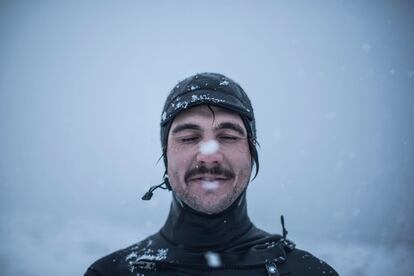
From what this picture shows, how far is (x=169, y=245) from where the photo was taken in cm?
228

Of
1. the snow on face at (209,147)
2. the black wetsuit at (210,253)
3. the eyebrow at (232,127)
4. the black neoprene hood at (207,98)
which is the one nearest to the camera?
the black wetsuit at (210,253)

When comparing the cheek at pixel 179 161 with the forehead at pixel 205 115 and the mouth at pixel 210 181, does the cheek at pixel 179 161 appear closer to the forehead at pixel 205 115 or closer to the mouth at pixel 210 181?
the mouth at pixel 210 181

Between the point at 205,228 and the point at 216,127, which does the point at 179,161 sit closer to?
the point at 216,127

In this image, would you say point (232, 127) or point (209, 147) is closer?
point (209, 147)

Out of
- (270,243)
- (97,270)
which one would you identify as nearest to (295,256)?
(270,243)

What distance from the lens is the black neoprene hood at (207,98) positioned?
7.82 ft

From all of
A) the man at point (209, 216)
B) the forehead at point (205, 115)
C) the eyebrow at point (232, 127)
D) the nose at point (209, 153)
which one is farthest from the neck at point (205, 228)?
the forehead at point (205, 115)

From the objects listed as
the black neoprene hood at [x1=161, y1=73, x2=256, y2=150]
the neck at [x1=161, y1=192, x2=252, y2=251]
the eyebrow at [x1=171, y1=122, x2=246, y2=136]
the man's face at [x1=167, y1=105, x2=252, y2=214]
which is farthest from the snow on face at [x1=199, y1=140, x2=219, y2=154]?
the neck at [x1=161, y1=192, x2=252, y2=251]

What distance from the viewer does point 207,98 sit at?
238 cm

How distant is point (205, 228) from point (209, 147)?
0.70 metres

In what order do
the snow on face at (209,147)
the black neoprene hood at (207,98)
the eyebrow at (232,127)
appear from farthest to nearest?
the black neoprene hood at (207,98) < the eyebrow at (232,127) < the snow on face at (209,147)

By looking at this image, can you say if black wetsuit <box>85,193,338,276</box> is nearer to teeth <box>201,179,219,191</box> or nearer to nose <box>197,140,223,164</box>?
teeth <box>201,179,219,191</box>

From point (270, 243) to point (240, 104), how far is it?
4.26 ft

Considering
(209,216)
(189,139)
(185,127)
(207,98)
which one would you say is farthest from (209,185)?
(207,98)
